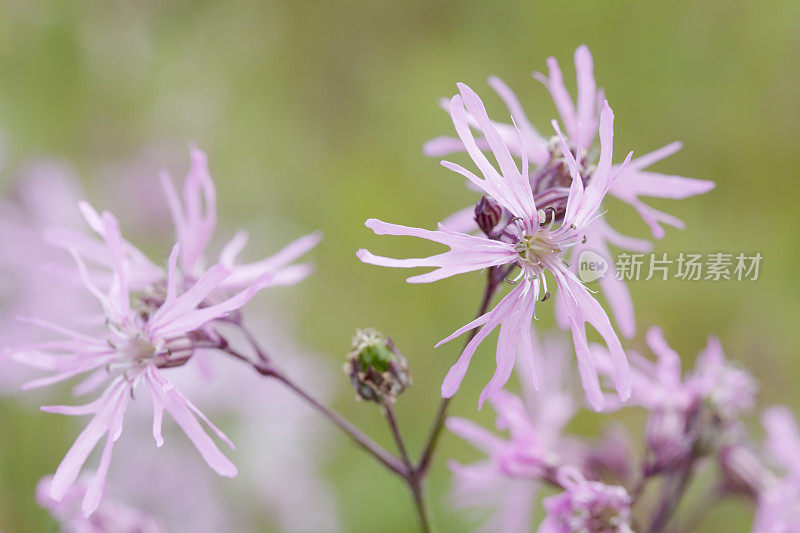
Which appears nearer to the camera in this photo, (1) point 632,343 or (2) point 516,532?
(2) point 516,532

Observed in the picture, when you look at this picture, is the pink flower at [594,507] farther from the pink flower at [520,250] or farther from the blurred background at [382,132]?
the blurred background at [382,132]

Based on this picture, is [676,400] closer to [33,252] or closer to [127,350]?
[127,350]

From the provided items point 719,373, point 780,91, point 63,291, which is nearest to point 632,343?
point 780,91

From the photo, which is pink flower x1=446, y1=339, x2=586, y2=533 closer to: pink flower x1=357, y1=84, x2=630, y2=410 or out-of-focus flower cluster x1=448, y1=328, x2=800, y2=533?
out-of-focus flower cluster x1=448, y1=328, x2=800, y2=533

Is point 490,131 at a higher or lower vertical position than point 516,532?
higher

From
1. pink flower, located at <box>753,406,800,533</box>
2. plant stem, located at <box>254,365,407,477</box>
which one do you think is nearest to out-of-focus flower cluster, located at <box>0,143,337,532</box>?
plant stem, located at <box>254,365,407,477</box>

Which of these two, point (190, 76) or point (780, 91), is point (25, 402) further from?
point (780, 91)
